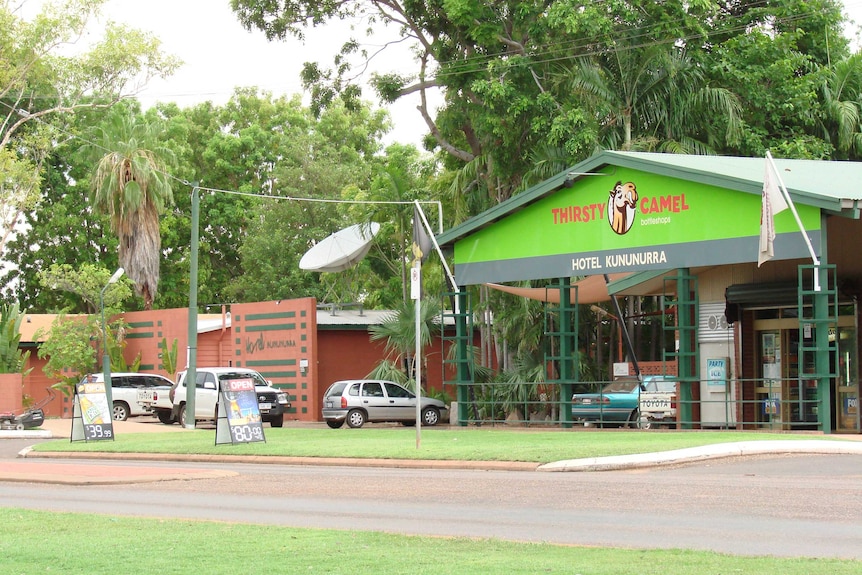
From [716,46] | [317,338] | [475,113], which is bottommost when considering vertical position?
[317,338]

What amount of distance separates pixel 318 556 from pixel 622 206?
738 inches

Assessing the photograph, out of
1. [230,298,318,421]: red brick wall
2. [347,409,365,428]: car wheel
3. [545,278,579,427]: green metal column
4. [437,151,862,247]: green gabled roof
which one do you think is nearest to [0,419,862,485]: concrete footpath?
[437,151,862,247]: green gabled roof

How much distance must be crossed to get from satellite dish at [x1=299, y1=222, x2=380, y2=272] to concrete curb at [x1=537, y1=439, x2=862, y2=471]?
2281 centimetres

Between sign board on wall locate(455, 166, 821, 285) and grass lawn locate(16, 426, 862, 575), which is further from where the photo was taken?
sign board on wall locate(455, 166, 821, 285)

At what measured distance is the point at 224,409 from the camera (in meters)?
25.0

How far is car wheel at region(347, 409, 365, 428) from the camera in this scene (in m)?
34.3

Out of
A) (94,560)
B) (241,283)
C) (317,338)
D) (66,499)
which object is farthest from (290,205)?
(94,560)

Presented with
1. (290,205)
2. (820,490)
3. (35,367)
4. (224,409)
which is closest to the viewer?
(820,490)

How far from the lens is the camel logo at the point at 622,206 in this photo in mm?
27484

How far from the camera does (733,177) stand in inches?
981

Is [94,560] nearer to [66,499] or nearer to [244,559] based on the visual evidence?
[244,559]

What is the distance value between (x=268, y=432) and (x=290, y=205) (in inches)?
1181

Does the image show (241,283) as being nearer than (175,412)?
No

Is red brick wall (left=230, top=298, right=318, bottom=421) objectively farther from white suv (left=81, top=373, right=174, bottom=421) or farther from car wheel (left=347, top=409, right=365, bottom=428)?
car wheel (left=347, top=409, right=365, bottom=428)
